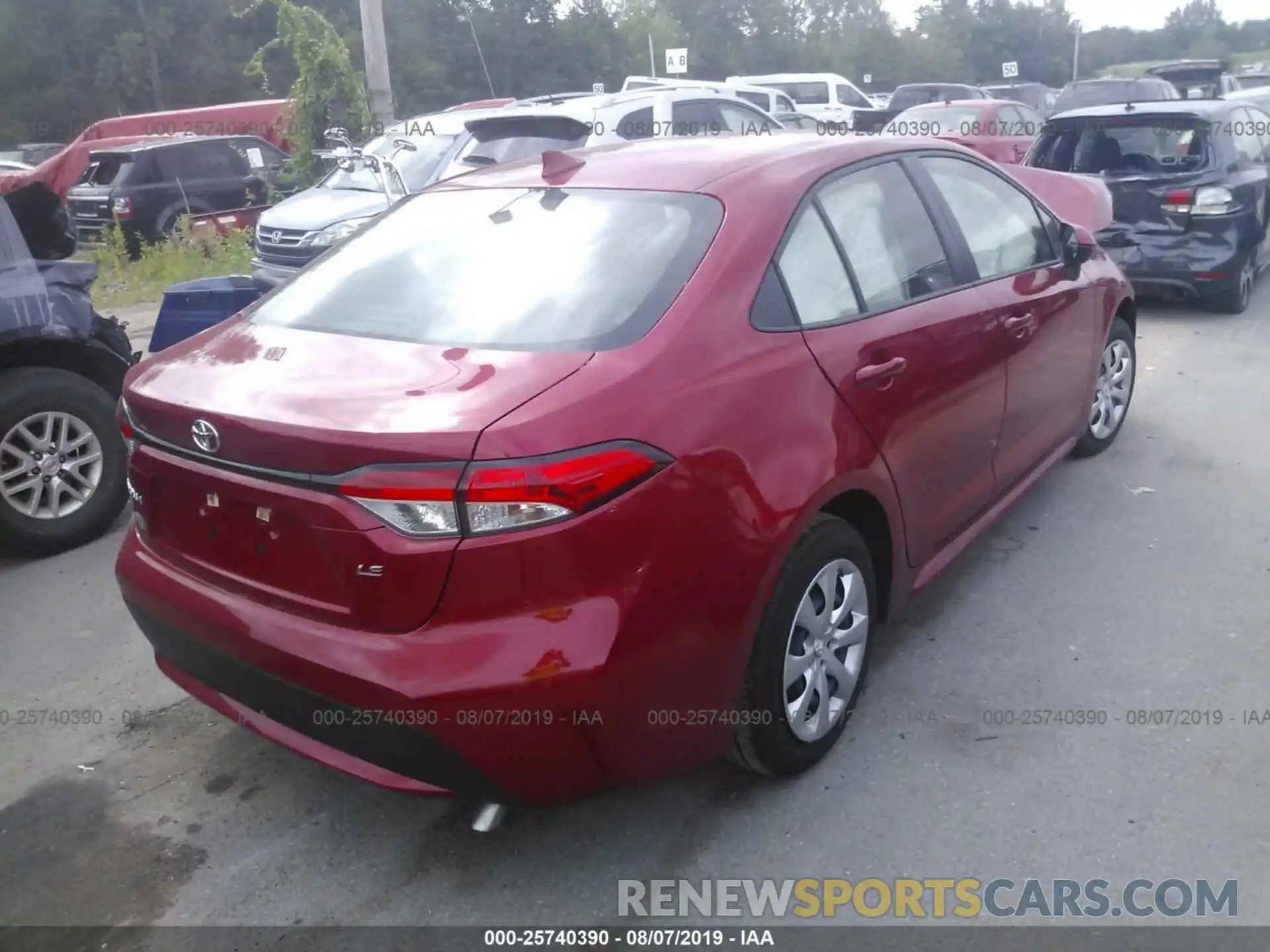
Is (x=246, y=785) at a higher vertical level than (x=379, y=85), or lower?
lower

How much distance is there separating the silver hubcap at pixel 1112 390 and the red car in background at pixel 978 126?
31.2 feet

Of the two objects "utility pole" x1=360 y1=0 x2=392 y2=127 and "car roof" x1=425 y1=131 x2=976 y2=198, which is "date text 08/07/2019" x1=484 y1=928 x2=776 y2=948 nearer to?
"car roof" x1=425 y1=131 x2=976 y2=198

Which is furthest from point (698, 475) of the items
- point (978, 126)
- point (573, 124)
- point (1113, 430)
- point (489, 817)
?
point (978, 126)

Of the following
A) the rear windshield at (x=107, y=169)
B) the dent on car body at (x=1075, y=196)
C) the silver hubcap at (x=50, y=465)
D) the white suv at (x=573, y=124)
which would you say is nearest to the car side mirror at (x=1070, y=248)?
the dent on car body at (x=1075, y=196)

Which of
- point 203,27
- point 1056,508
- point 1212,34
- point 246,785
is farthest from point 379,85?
point 1212,34

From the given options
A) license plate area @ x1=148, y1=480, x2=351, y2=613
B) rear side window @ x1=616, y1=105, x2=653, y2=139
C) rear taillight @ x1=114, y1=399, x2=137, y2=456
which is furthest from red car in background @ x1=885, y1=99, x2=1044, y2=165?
license plate area @ x1=148, y1=480, x2=351, y2=613

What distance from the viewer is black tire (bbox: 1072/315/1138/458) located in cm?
540

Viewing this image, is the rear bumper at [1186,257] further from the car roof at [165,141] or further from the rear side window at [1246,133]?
the car roof at [165,141]

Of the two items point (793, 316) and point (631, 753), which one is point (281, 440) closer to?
point (631, 753)

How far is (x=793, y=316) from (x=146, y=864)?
2208mm

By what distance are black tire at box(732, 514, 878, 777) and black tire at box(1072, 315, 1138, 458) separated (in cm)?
274

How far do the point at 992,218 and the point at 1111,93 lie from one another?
15.3 m

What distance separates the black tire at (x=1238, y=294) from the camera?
330 inches

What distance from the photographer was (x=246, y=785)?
3.26 meters
